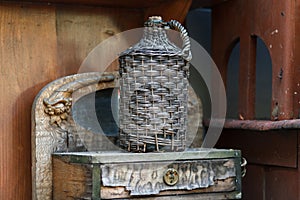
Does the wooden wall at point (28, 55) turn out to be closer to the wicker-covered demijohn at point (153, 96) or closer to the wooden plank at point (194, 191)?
the wicker-covered demijohn at point (153, 96)

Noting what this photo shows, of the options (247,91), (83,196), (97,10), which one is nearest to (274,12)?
(247,91)

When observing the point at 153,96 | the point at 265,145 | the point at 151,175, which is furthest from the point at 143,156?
the point at 265,145

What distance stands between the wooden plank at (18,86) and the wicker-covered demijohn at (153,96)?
0.31 metres

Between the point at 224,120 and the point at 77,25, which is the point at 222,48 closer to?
the point at 224,120

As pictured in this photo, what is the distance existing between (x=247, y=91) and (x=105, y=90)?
416 millimetres

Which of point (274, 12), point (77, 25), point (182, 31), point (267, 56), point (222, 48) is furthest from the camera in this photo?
point (267, 56)

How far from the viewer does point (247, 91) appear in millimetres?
1765

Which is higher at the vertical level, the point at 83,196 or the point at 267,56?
the point at 267,56

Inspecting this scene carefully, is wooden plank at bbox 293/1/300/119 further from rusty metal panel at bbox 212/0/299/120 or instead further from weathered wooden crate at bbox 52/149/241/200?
weathered wooden crate at bbox 52/149/241/200

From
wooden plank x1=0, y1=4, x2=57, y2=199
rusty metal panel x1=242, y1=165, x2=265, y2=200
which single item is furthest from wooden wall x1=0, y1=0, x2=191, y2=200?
rusty metal panel x1=242, y1=165, x2=265, y2=200

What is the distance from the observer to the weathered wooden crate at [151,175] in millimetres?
1369

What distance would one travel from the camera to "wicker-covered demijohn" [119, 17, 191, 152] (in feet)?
4.82

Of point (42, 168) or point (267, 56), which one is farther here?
point (267, 56)

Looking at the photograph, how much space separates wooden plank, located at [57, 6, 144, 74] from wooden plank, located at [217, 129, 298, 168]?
427mm
